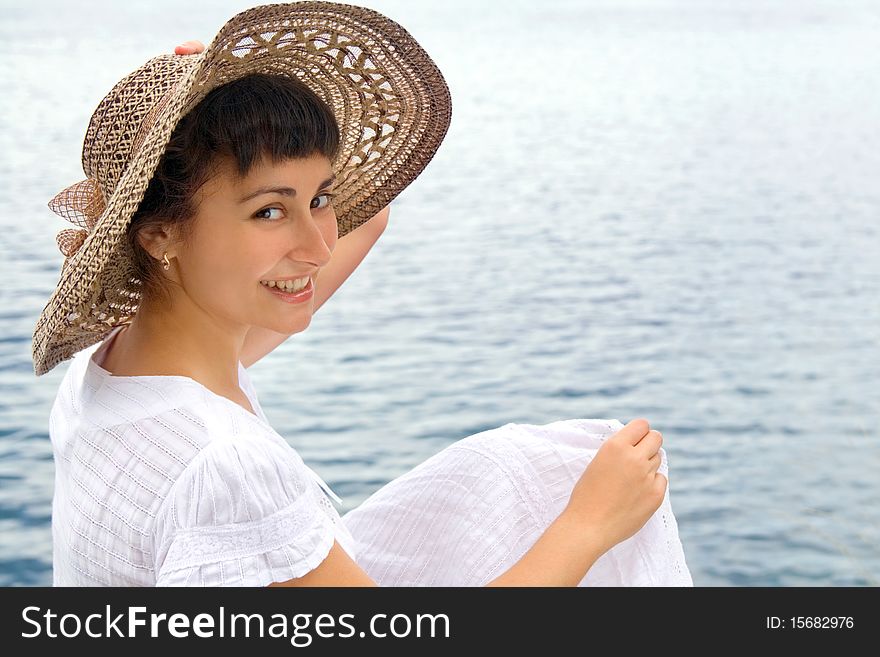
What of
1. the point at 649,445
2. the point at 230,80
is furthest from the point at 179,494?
the point at 649,445

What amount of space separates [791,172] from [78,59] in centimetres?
903

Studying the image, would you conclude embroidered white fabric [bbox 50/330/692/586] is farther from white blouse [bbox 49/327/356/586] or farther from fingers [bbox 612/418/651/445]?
fingers [bbox 612/418/651/445]

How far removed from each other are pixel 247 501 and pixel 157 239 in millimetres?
425

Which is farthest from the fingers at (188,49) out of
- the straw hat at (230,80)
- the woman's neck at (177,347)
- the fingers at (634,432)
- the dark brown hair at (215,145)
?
the fingers at (634,432)

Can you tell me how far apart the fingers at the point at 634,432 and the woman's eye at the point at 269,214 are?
58 cm

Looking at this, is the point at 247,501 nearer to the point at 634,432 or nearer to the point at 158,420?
the point at 158,420

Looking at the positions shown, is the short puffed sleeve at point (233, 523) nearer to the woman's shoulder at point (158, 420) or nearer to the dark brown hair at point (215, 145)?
the woman's shoulder at point (158, 420)

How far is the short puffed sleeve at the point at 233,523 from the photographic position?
5.22 feet

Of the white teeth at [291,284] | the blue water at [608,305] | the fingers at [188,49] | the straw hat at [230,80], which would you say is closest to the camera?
the straw hat at [230,80]

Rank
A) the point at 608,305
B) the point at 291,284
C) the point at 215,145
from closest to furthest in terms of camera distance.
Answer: the point at 215,145
the point at 291,284
the point at 608,305

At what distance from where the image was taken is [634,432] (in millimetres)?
1915

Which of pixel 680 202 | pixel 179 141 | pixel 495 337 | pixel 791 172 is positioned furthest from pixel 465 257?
pixel 179 141

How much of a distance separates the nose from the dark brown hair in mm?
89
